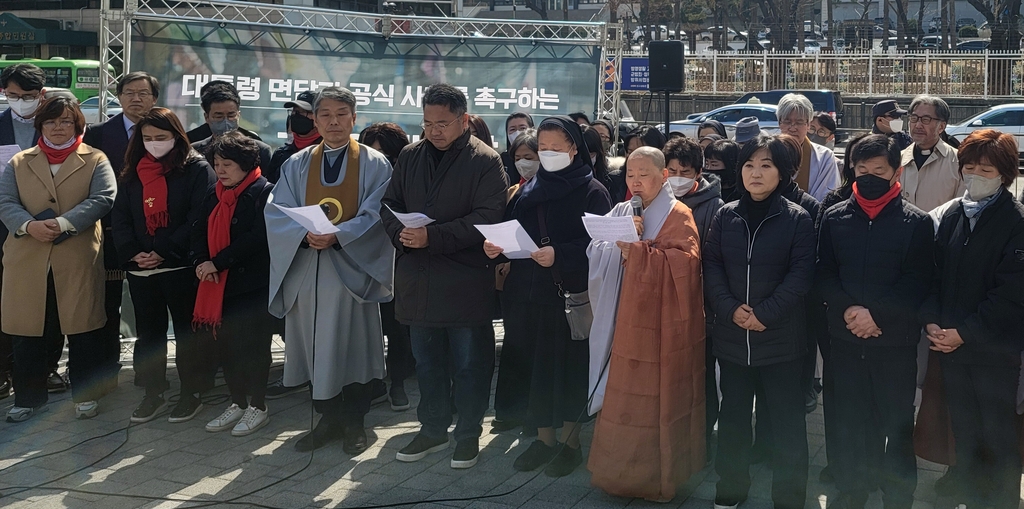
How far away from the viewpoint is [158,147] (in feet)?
17.3

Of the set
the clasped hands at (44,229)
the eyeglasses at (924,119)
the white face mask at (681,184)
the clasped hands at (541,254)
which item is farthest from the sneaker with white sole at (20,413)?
the eyeglasses at (924,119)

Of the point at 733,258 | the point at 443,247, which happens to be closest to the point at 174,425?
the point at 443,247

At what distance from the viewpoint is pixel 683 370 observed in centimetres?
411

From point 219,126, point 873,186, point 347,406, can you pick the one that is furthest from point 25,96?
point 873,186

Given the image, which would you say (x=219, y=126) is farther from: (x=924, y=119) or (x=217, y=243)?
(x=924, y=119)

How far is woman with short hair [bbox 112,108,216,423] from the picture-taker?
17.4 ft

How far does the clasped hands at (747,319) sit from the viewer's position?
12.7 feet

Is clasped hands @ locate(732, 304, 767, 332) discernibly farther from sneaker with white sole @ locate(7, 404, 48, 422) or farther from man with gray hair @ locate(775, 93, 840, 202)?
sneaker with white sole @ locate(7, 404, 48, 422)

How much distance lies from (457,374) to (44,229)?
8.30ft

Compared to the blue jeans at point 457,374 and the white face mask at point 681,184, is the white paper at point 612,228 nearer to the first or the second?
the white face mask at point 681,184

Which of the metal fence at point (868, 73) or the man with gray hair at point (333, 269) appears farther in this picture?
the metal fence at point (868, 73)

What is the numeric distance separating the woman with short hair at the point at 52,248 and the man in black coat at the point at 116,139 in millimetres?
175

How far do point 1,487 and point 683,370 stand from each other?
3.30 meters

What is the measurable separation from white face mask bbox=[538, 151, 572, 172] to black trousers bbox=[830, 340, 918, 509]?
4.85 ft
